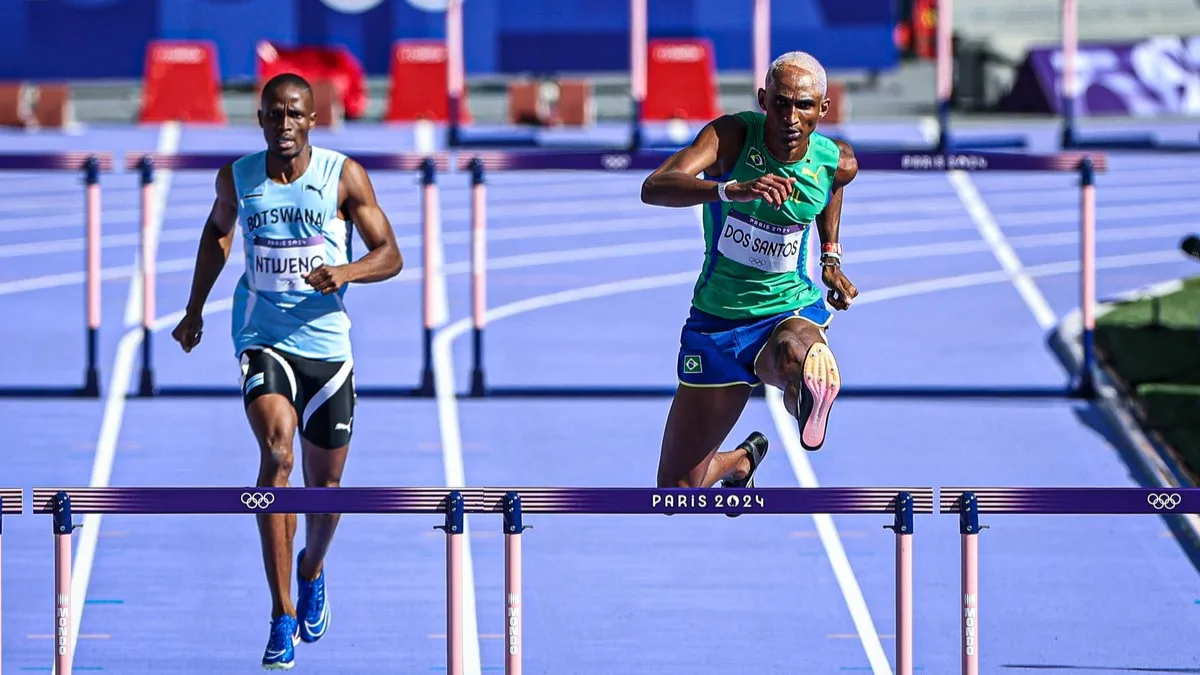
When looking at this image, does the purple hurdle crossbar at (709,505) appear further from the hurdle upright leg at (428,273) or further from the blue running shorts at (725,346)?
the hurdle upright leg at (428,273)

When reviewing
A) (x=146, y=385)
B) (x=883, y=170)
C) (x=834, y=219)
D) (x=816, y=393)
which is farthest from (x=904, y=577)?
(x=146, y=385)

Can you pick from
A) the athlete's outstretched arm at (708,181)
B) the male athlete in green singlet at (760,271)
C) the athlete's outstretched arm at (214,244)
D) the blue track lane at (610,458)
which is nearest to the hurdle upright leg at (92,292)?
the blue track lane at (610,458)

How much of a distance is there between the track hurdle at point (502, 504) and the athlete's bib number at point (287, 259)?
161 cm

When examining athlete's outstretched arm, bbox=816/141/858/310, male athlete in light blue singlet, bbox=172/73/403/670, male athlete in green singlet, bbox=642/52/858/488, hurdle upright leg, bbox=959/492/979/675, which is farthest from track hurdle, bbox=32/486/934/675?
male athlete in light blue singlet, bbox=172/73/403/670

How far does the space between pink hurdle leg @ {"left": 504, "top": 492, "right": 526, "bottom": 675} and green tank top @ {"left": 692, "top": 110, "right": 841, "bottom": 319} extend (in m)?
1.30

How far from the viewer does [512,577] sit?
19.9ft

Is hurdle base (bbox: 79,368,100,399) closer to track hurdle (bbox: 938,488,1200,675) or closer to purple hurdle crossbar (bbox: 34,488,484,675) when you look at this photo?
purple hurdle crossbar (bbox: 34,488,484,675)

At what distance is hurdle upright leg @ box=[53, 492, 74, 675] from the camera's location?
5938 millimetres

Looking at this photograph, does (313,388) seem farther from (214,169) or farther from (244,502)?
(214,169)

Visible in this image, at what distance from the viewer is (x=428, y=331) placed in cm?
1141

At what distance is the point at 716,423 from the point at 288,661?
168cm

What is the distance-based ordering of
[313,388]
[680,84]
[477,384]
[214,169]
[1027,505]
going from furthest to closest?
[680,84], [477,384], [214,169], [313,388], [1027,505]

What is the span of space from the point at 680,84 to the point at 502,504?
45.3ft

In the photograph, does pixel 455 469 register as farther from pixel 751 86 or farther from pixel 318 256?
pixel 751 86
